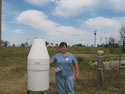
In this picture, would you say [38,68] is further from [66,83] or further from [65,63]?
[66,83]

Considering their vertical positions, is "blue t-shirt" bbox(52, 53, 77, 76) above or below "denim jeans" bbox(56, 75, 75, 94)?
above

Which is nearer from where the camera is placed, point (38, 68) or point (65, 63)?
point (38, 68)

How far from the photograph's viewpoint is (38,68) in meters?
3.29

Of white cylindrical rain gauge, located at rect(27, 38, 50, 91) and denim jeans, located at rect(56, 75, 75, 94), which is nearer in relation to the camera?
white cylindrical rain gauge, located at rect(27, 38, 50, 91)

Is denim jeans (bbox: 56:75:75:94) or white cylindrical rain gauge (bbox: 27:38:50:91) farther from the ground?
white cylindrical rain gauge (bbox: 27:38:50:91)

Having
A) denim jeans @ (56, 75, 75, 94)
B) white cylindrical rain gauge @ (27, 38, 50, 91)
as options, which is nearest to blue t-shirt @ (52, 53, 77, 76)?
denim jeans @ (56, 75, 75, 94)

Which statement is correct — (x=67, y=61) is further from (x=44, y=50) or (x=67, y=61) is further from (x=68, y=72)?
(x=44, y=50)

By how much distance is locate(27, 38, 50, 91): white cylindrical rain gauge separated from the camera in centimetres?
330

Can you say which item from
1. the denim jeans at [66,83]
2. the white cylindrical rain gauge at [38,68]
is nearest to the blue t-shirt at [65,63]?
the denim jeans at [66,83]

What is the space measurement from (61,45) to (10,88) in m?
2.95

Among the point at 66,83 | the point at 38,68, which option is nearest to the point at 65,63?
the point at 66,83

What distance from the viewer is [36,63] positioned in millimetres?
3281

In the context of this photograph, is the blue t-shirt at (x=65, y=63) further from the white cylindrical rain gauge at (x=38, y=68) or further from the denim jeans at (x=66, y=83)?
the white cylindrical rain gauge at (x=38, y=68)

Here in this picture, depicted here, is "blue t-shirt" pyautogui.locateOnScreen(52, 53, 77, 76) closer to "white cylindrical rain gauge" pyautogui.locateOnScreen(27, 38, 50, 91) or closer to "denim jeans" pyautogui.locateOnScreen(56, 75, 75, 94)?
"denim jeans" pyautogui.locateOnScreen(56, 75, 75, 94)
